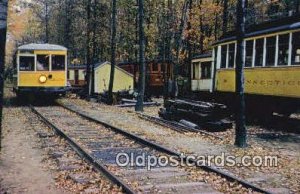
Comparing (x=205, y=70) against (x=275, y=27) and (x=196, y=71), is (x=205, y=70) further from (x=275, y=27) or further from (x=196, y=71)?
(x=275, y=27)

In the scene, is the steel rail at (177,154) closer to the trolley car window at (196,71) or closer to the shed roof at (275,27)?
the shed roof at (275,27)

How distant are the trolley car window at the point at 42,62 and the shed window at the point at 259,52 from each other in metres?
13.2

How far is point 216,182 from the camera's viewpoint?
335 inches

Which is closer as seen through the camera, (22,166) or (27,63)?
(22,166)

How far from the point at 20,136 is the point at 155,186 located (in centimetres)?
778

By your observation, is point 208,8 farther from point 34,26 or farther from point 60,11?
point 34,26

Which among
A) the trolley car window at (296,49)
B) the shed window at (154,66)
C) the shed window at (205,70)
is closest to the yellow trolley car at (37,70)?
the shed window at (205,70)

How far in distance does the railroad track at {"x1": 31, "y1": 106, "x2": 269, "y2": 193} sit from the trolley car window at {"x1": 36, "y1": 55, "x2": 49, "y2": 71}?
350 inches

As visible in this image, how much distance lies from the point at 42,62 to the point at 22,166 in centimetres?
1739

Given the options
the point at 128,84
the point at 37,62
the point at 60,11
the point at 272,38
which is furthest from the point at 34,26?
the point at 272,38

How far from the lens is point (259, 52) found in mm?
18375

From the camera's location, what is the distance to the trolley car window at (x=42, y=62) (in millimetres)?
26906

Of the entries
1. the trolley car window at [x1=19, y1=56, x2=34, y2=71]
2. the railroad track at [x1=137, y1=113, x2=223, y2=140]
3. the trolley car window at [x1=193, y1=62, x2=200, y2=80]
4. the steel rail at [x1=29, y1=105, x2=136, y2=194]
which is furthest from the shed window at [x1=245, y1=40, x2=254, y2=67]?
the trolley car window at [x1=19, y1=56, x2=34, y2=71]

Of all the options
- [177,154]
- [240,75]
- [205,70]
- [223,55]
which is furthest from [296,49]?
[205,70]
